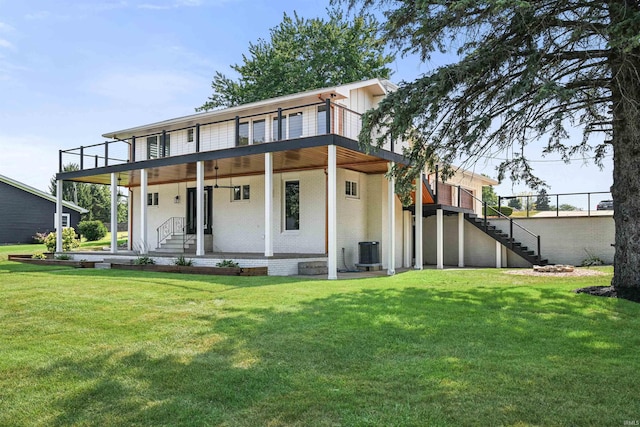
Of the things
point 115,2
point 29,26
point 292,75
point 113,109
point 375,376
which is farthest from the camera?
point 292,75

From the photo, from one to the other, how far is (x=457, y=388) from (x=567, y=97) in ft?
17.8

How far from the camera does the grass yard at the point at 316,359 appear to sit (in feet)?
11.2

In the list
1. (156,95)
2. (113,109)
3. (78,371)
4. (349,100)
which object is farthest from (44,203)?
(78,371)

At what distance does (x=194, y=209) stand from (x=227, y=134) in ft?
12.3

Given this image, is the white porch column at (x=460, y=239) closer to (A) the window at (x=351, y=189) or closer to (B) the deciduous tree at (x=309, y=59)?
(A) the window at (x=351, y=189)

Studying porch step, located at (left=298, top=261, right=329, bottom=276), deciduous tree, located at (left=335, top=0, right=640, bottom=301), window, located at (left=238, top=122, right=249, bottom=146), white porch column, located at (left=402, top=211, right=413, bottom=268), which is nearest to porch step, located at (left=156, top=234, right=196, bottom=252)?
window, located at (left=238, top=122, right=249, bottom=146)

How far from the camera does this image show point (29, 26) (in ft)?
47.8

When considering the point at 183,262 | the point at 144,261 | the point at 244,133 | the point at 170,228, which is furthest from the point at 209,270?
the point at 170,228

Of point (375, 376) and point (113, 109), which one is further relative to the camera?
point (113, 109)

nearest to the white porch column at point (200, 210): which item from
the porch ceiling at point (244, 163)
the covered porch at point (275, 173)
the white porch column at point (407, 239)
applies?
the covered porch at point (275, 173)

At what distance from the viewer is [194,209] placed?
63.1 ft

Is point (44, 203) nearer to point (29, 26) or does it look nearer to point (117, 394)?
point (29, 26)

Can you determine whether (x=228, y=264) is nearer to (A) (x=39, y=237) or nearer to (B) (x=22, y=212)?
(A) (x=39, y=237)

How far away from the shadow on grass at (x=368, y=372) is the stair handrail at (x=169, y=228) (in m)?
13.3
